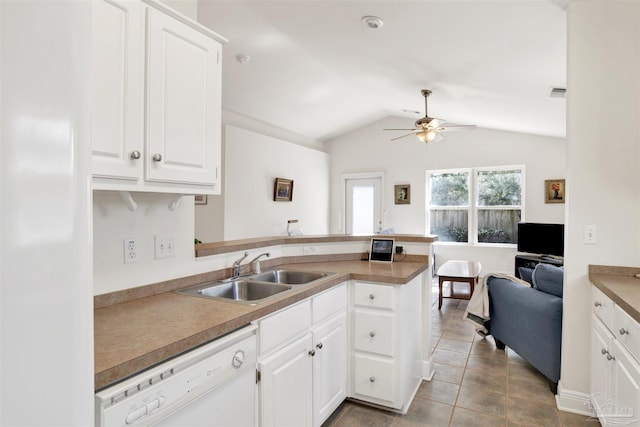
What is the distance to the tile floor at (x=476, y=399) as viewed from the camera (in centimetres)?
220

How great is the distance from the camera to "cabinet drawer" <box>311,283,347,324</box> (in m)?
1.95

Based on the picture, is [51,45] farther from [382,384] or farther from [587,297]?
[587,297]

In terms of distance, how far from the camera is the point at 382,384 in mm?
2238

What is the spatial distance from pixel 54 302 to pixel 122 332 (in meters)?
0.81

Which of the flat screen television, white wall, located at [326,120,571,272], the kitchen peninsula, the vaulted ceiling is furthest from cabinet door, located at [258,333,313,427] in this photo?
white wall, located at [326,120,571,272]

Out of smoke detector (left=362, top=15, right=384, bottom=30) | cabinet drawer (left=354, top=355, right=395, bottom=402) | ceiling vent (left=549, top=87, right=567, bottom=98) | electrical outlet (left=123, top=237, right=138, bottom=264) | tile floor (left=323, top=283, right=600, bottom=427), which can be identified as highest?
smoke detector (left=362, top=15, right=384, bottom=30)

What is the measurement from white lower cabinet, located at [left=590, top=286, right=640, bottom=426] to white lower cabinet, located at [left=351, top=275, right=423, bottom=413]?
1044mm

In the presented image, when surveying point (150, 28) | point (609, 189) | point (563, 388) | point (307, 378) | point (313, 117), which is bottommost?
point (563, 388)

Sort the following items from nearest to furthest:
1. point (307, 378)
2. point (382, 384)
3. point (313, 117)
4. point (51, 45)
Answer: point (51, 45) → point (307, 378) → point (382, 384) → point (313, 117)

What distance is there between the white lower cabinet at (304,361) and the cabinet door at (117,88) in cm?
86

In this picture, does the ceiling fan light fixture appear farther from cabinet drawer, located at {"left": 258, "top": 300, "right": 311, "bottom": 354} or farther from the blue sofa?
cabinet drawer, located at {"left": 258, "top": 300, "right": 311, "bottom": 354}

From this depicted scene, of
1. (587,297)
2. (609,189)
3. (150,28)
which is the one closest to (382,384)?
(587,297)

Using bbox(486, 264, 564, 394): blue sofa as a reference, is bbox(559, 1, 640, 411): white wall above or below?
above

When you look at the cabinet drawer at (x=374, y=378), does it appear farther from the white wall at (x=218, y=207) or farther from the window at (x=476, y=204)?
the window at (x=476, y=204)
